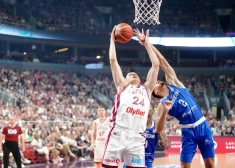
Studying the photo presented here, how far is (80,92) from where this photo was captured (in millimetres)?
31453

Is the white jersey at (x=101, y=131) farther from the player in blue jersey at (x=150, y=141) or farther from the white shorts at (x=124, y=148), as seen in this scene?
the white shorts at (x=124, y=148)

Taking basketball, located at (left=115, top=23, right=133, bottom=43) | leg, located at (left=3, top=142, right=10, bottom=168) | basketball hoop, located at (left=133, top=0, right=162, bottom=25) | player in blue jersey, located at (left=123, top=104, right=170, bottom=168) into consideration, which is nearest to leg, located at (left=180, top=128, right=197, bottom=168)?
player in blue jersey, located at (left=123, top=104, right=170, bottom=168)

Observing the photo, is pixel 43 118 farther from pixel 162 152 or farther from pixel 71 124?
pixel 162 152

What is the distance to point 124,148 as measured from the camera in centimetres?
587

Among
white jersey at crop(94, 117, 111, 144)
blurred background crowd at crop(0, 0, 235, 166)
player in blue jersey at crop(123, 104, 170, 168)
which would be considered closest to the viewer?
player in blue jersey at crop(123, 104, 170, 168)

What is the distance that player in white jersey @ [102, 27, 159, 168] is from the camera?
5.90 m

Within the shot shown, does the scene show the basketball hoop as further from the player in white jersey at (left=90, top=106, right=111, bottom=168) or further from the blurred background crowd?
the blurred background crowd

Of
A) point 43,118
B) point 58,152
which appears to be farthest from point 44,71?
point 58,152

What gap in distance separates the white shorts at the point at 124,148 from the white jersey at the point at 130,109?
0.10m

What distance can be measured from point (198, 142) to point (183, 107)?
63 cm

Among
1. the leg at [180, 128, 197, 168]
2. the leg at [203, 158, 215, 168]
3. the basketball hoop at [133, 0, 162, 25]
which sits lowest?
the leg at [203, 158, 215, 168]

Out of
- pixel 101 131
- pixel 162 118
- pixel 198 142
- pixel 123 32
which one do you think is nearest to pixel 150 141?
pixel 198 142

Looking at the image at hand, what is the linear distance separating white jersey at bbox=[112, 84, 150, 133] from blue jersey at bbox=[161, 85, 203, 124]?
163 cm

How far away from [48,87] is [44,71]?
3.82 metres
